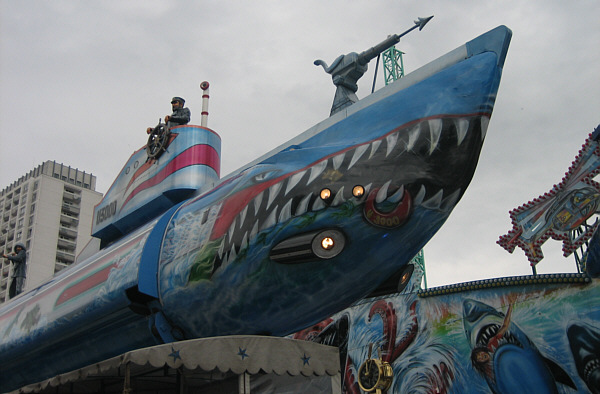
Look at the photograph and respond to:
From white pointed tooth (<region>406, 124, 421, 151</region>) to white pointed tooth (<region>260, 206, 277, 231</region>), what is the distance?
7.12 feet

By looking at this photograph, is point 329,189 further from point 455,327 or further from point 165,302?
point 455,327

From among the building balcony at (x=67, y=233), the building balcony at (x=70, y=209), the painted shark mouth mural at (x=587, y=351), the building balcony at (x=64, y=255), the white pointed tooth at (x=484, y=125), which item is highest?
the building balcony at (x=70, y=209)

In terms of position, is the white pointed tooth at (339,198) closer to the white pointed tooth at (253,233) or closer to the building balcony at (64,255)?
the white pointed tooth at (253,233)

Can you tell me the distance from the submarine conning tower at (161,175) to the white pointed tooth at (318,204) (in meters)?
3.83

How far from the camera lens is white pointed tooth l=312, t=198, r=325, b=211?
8930 millimetres

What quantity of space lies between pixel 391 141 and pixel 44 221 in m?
69.3

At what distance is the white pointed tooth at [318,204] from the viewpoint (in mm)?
8930

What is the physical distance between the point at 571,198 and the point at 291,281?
15.6 m

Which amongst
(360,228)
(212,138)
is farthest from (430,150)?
(212,138)

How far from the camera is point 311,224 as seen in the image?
9.00m

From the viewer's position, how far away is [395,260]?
30.6 feet

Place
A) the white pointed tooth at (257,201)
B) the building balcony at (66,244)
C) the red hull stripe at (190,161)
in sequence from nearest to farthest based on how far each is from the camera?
the white pointed tooth at (257,201) → the red hull stripe at (190,161) → the building balcony at (66,244)

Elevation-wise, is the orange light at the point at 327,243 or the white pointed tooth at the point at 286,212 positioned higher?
the white pointed tooth at the point at 286,212

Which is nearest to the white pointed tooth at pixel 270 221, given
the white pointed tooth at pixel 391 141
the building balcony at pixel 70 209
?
the white pointed tooth at pixel 391 141
